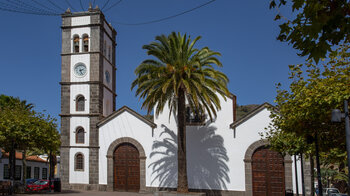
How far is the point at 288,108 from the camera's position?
1526 cm

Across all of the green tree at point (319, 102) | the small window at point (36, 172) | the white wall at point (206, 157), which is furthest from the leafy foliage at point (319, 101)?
the small window at point (36, 172)

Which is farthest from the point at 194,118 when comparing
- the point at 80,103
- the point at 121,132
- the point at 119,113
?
the point at 80,103

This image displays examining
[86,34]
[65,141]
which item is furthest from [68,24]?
[65,141]

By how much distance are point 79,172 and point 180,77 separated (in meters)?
12.8

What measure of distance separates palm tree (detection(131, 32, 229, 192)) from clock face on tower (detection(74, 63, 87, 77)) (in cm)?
778

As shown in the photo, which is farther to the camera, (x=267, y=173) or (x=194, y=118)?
(x=194, y=118)

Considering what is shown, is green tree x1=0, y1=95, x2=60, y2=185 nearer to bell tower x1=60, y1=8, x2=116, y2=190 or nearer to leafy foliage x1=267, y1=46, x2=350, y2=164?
bell tower x1=60, y1=8, x2=116, y2=190

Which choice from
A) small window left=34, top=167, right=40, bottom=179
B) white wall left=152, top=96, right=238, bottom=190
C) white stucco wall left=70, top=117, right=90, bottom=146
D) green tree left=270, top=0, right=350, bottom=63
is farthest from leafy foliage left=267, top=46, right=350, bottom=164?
small window left=34, top=167, right=40, bottom=179

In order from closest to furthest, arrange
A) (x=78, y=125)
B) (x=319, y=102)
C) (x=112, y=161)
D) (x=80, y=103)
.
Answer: (x=319, y=102) < (x=112, y=161) < (x=78, y=125) < (x=80, y=103)

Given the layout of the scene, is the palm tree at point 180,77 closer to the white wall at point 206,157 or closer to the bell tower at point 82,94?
the white wall at point 206,157

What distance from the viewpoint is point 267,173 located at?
26484 mm

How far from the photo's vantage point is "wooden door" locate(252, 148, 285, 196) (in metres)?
26.1

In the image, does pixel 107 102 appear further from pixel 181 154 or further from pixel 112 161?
pixel 181 154

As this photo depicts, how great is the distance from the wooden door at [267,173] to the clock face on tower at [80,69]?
627 inches
